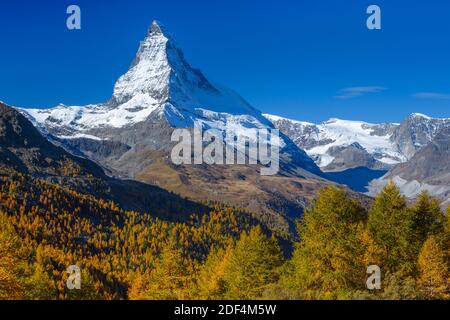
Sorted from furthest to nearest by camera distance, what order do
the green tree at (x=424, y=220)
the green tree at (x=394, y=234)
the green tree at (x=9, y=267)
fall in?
the green tree at (x=424, y=220) < the green tree at (x=394, y=234) < the green tree at (x=9, y=267)

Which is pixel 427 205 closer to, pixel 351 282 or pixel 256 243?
pixel 351 282

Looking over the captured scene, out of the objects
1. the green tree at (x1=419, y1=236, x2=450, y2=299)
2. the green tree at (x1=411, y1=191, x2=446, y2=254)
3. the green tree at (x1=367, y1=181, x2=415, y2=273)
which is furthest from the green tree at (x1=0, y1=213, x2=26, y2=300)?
the green tree at (x1=411, y1=191, x2=446, y2=254)

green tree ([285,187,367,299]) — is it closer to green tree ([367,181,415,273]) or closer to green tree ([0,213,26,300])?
green tree ([367,181,415,273])

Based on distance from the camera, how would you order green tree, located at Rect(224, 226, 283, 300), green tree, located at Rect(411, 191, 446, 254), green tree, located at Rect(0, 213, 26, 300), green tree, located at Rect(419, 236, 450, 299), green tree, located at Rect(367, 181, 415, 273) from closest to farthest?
green tree, located at Rect(0, 213, 26, 300) → green tree, located at Rect(419, 236, 450, 299) → green tree, located at Rect(367, 181, 415, 273) → green tree, located at Rect(411, 191, 446, 254) → green tree, located at Rect(224, 226, 283, 300)

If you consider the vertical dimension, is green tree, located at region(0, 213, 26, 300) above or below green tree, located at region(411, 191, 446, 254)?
below

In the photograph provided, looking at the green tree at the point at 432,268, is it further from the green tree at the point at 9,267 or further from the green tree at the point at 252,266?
the green tree at the point at 9,267

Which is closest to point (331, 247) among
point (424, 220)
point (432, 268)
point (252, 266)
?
point (432, 268)

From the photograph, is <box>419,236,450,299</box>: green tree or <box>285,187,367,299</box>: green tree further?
<box>419,236,450,299</box>: green tree

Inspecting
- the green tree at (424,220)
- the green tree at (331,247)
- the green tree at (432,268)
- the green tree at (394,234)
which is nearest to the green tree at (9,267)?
the green tree at (331,247)

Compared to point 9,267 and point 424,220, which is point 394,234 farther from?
point 9,267

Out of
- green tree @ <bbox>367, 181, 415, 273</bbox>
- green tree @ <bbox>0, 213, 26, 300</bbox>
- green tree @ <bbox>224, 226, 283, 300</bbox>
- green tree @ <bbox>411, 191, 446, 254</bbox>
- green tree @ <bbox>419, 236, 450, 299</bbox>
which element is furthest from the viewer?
green tree @ <bbox>224, 226, 283, 300</bbox>
